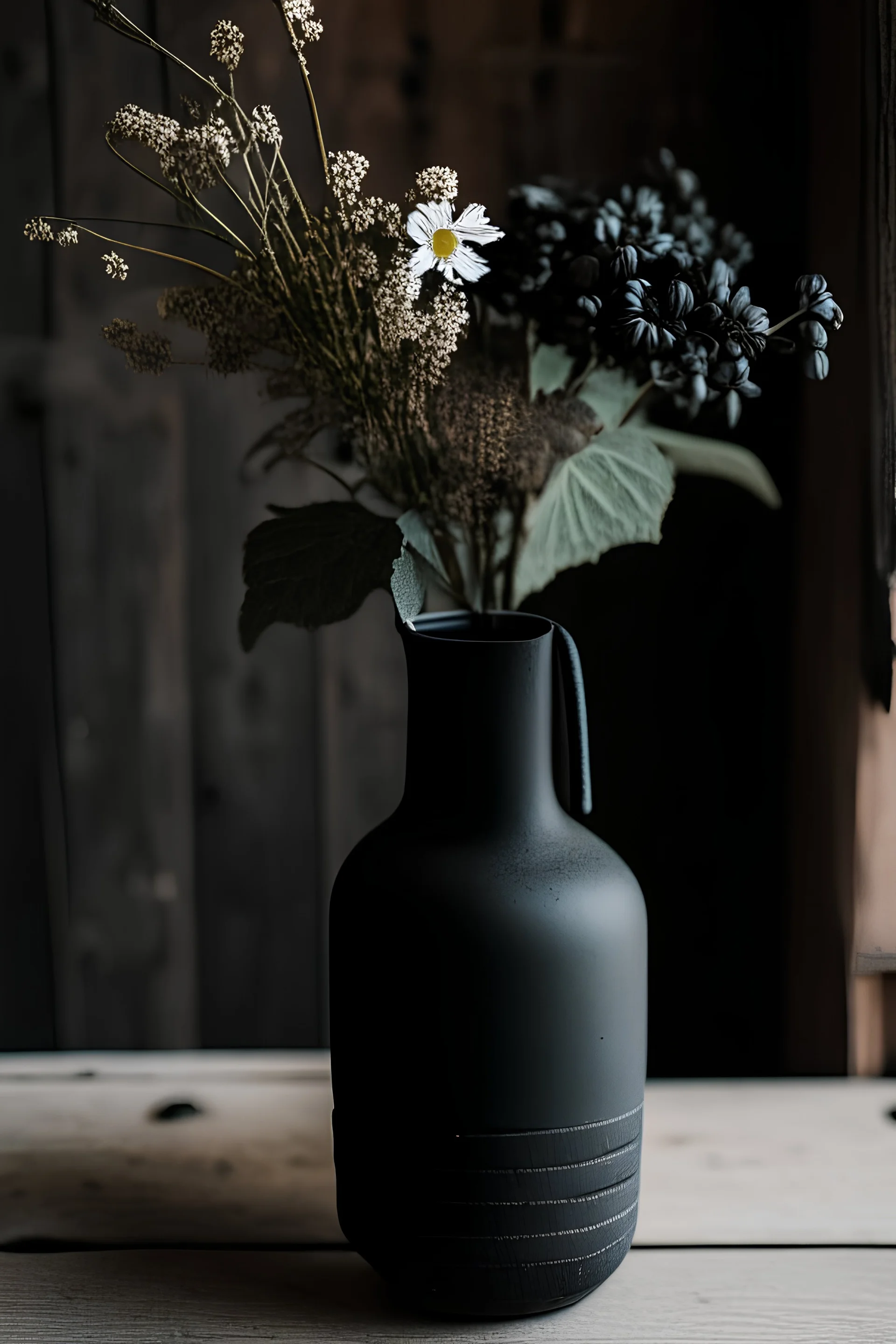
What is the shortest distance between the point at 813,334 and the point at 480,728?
0.32 metres

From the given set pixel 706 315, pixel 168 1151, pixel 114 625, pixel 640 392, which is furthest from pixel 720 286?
pixel 168 1151

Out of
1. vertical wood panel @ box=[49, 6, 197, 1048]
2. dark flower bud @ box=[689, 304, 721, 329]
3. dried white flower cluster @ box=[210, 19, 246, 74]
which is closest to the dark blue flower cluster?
dark flower bud @ box=[689, 304, 721, 329]

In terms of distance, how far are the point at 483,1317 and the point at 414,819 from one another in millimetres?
309

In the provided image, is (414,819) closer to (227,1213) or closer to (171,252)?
(227,1213)

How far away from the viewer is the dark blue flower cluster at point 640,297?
0.68 m

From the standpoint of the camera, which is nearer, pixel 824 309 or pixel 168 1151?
pixel 824 309

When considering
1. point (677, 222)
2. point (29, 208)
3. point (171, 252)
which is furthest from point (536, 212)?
point (29, 208)

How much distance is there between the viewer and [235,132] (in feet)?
2.83

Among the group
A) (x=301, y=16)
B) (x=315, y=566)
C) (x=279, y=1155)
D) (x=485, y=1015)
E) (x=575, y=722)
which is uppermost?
(x=301, y=16)

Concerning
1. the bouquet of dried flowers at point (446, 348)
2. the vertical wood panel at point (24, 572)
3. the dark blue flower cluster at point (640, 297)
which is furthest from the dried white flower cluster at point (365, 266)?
the vertical wood panel at point (24, 572)

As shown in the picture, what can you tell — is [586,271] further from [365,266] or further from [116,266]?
[116,266]

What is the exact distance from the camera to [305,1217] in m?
0.81

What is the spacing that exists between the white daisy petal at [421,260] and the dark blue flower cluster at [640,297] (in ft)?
0.32

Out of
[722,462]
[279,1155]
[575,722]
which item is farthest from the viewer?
[722,462]
